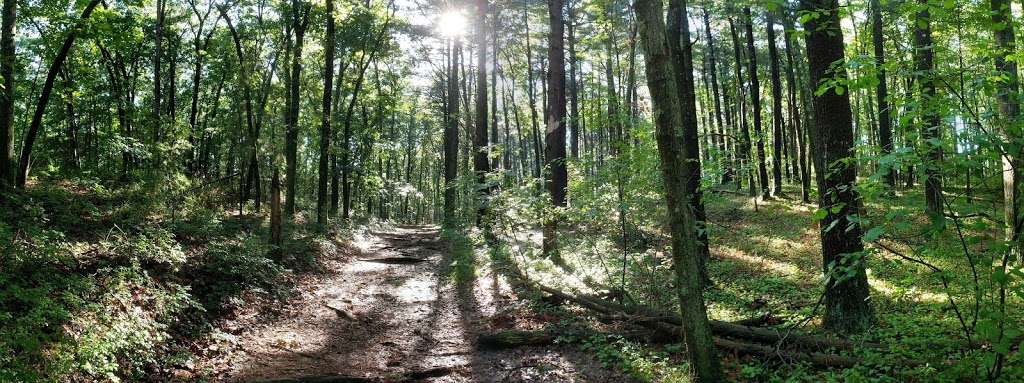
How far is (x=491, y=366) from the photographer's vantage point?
23.0 feet

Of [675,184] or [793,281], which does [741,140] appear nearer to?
[675,184]

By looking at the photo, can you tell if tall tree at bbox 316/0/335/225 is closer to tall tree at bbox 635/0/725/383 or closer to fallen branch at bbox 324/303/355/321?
fallen branch at bbox 324/303/355/321

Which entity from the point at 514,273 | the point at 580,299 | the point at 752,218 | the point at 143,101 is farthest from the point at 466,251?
the point at 143,101

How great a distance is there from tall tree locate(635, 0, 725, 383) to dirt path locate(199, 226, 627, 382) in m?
1.30

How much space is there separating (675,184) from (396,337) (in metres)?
5.54

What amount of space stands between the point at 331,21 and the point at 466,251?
809 cm

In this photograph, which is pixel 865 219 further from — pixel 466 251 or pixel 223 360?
pixel 466 251

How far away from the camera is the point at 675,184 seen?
16.4ft

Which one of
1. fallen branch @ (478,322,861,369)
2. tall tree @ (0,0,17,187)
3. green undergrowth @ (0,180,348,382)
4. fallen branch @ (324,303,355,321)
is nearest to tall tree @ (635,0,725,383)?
fallen branch @ (478,322,861,369)

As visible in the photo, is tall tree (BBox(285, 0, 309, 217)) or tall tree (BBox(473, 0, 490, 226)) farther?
tall tree (BBox(473, 0, 490, 226))

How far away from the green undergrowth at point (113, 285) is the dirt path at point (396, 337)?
27.2 inches

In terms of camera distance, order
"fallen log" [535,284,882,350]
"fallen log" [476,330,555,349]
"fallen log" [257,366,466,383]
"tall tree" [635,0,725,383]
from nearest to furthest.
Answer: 1. "tall tree" [635,0,725,383]
2. "fallen log" [535,284,882,350]
3. "fallen log" [257,366,466,383]
4. "fallen log" [476,330,555,349]

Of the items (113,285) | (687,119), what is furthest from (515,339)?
(687,119)

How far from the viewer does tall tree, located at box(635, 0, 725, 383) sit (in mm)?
4938
